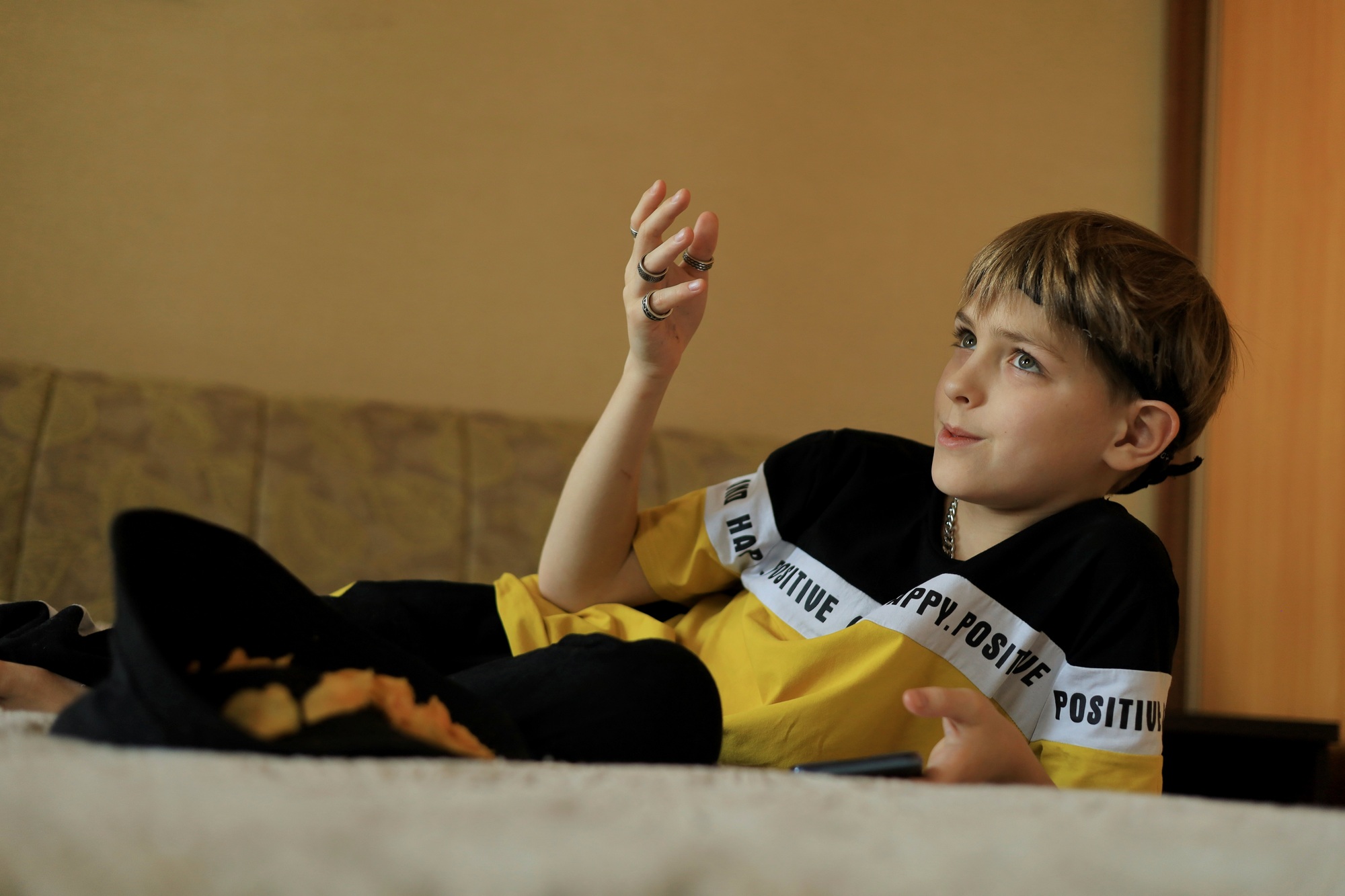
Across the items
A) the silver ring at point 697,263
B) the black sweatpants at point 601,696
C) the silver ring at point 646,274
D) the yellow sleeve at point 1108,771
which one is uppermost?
the silver ring at point 697,263

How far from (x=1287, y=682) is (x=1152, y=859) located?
5.67ft

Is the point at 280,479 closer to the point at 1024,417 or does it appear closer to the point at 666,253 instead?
the point at 666,253

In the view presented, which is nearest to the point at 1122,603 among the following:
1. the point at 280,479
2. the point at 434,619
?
the point at 434,619

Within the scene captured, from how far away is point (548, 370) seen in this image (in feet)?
5.83

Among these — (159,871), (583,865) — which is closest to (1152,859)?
(583,865)

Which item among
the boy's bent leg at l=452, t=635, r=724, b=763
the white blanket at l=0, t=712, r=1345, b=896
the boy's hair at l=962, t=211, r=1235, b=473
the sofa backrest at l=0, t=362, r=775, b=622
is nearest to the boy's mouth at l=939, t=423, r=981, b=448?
the boy's hair at l=962, t=211, r=1235, b=473

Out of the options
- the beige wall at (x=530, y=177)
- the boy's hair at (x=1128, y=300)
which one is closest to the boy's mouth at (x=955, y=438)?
the boy's hair at (x=1128, y=300)

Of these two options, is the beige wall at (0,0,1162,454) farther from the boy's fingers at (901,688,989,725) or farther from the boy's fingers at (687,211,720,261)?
the boy's fingers at (901,688,989,725)

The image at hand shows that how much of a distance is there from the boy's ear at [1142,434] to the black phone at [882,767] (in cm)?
41

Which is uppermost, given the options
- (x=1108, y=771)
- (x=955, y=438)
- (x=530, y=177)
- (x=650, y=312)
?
(x=530, y=177)

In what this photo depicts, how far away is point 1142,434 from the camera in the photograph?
86 cm

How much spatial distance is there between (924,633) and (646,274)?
360mm

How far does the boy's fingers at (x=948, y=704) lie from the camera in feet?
1.89

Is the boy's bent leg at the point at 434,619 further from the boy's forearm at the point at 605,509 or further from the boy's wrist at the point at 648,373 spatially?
the boy's wrist at the point at 648,373
